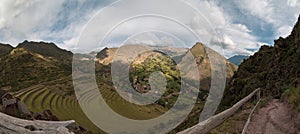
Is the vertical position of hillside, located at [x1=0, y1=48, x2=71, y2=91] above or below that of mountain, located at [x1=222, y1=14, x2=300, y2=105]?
above

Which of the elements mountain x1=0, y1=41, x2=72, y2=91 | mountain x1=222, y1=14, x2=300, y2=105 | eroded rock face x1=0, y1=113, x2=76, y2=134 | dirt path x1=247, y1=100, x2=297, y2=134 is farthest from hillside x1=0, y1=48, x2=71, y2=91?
eroded rock face x1=0, y1=113, x2=76, y2=134

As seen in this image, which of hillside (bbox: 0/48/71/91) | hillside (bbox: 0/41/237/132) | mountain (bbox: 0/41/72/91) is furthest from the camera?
hillside (bbox: 0/48/71/91)

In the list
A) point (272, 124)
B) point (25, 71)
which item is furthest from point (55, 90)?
point (272, 124)

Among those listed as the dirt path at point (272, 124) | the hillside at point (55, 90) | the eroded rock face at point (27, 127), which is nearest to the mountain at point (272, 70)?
the hillside at point (55, 90)

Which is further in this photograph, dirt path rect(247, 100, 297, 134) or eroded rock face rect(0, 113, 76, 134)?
dirt path rect(247, 100, 297, 134)

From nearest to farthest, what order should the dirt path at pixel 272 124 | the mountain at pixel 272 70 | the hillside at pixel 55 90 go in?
1. the dirt path at pixel 272 124
2. the mountain at pixel 272 70
3. the hillside at pixel 55 90

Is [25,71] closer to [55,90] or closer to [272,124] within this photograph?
[55,90]

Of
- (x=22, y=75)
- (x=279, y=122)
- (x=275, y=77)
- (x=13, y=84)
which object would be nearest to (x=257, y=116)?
(x=279, y=122)

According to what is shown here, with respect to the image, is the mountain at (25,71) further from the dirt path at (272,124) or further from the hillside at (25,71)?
the dirt path at (272,124)

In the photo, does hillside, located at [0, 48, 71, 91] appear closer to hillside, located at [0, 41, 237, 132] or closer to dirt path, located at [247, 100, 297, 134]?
hillside, located at [0, 41, 237, 132]
